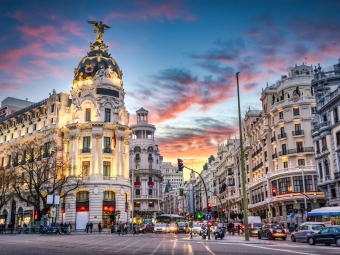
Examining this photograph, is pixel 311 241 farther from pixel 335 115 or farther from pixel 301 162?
pixel 301 162

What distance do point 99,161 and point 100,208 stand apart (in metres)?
8.33

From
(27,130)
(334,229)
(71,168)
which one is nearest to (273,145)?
(71,168)

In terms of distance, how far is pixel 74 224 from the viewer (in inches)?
2598

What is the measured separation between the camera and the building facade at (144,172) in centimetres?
10544

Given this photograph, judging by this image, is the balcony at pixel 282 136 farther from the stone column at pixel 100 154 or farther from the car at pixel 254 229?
the stone column at pixel 100 154

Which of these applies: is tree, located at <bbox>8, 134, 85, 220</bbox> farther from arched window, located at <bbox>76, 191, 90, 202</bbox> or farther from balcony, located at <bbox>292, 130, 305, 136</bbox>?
balcony, located at <bbox>292, 130, 305, 136</bbox>

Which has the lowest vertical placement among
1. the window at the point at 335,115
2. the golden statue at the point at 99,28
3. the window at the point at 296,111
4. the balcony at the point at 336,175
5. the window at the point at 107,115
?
the balcony at the point at 336,175

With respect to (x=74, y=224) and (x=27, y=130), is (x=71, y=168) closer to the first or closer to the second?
(x=74, y=224)

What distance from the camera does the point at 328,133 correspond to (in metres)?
50.0

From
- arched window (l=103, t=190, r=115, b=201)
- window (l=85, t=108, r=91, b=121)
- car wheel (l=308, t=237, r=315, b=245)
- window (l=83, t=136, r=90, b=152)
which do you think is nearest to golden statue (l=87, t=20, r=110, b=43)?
window (l=85, t=108, r=91, b=121)

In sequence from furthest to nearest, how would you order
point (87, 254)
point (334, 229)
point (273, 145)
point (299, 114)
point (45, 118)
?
point (45, 118) → point (273, 145) → point (299, 114) → point (334, 229) → point (87, 254)

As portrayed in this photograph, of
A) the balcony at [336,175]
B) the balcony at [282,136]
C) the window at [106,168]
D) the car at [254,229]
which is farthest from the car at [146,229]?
the balcony at [336,175]

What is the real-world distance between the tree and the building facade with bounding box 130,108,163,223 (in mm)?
36133

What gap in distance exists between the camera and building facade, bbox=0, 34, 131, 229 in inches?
2660
